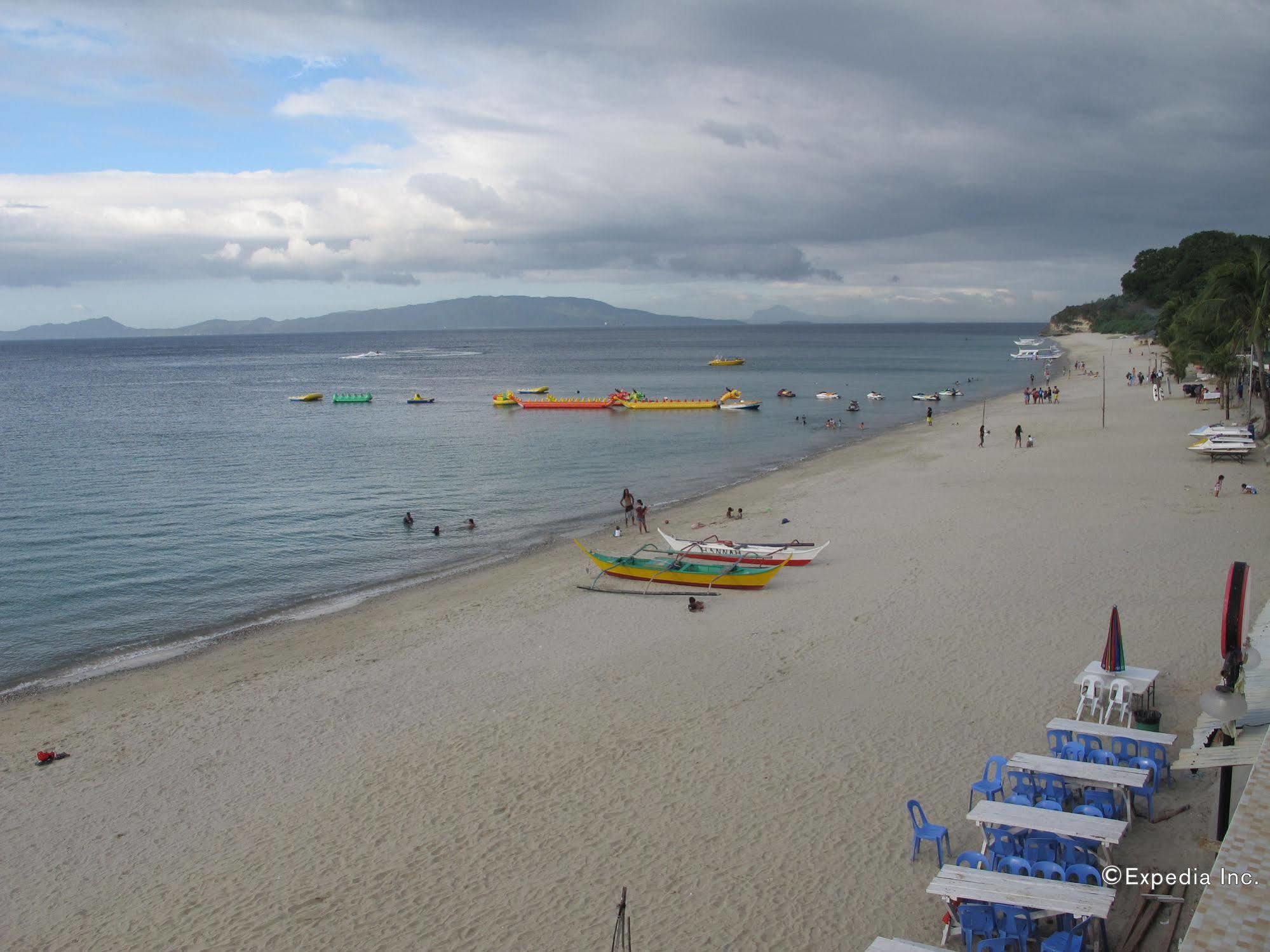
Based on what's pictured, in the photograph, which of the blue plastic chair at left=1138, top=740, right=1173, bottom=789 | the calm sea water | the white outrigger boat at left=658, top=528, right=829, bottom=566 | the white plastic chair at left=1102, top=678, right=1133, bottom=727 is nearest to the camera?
the blue plastic chair at left=1138, top=740, right=1173, bottom=789

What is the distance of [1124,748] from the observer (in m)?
10.7

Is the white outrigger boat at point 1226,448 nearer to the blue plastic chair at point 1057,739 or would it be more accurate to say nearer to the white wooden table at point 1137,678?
the white wooden table at point 1137,678

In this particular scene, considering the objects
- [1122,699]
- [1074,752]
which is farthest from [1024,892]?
[1122,699]

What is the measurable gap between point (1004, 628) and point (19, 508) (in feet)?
117

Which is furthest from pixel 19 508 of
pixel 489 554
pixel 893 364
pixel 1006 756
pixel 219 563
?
pixel 893 364

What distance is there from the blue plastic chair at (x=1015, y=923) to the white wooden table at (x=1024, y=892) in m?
0.16

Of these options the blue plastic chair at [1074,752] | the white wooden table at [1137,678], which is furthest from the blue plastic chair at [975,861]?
the white wooden table at [1137,678]

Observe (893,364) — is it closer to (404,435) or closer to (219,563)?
(404,435)

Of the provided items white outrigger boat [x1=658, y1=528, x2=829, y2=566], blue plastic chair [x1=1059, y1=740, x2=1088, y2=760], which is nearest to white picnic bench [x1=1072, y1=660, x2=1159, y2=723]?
blue plastic chair [x1=1059, y1=740, x2=1088, y2=760]

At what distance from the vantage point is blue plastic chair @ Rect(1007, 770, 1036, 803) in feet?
32.0

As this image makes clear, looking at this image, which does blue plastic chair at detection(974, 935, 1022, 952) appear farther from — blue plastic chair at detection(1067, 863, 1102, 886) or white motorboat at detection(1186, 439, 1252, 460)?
white motorboat at detection(1186, 439, 1252, 460)

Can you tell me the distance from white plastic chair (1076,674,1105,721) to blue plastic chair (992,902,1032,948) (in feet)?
16.4

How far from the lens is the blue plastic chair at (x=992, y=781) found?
32.2 ft

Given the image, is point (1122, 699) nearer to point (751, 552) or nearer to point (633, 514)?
point (751, 552)
